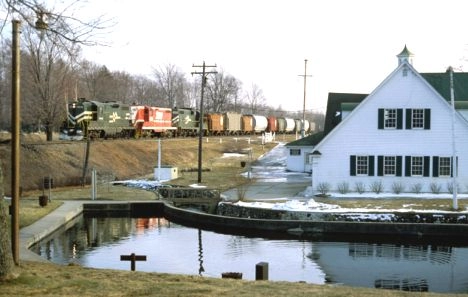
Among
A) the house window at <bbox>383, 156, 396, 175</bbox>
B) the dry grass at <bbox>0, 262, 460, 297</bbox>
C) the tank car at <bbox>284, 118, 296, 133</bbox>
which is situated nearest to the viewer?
the dry grass at <bbox>0, 262, 460, 297</bbox>

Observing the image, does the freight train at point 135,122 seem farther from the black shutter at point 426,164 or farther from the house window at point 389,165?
the black shutter at point 426,164

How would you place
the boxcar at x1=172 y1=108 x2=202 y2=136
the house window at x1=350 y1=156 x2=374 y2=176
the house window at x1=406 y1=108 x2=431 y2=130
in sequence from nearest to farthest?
the house window at x1=406 y1=108 x2=431 y2=130 < the house window at x1=350 y1=156 x2=374 y2=176 < the boxcar at x1=172 y1=108 x2=202 y2=136

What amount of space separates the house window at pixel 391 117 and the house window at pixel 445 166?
3071 millimetres

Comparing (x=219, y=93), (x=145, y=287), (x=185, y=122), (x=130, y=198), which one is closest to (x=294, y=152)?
(x=130, y=198)

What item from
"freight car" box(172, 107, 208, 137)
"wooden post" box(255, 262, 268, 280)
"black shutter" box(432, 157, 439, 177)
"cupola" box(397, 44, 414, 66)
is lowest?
"wooden post" box(255, 262, 268, 280)

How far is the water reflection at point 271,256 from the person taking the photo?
63.5 ft

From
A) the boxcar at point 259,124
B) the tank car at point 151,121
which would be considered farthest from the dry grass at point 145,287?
the boxcar at point 259,124

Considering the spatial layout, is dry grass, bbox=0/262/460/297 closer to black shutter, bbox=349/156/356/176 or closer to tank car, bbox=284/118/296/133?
black shutter, bbox=349/156/356/176

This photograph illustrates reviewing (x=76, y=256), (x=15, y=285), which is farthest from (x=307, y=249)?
(x=15, y=285)

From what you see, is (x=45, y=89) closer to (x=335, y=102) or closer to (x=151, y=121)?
(x=151, y=121)

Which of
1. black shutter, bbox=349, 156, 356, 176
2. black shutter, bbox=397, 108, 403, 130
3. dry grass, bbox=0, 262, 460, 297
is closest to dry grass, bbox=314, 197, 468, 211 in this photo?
black shutter, bbox=349, 156, 356, 176

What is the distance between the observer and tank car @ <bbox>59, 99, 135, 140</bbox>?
179 ft

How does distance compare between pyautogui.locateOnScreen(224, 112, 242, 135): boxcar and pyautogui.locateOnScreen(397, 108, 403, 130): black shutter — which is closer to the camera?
pyautogui.locateOnScreen(397, 108, 403, 130): black shutter

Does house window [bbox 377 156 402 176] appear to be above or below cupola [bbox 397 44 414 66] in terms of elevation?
below
